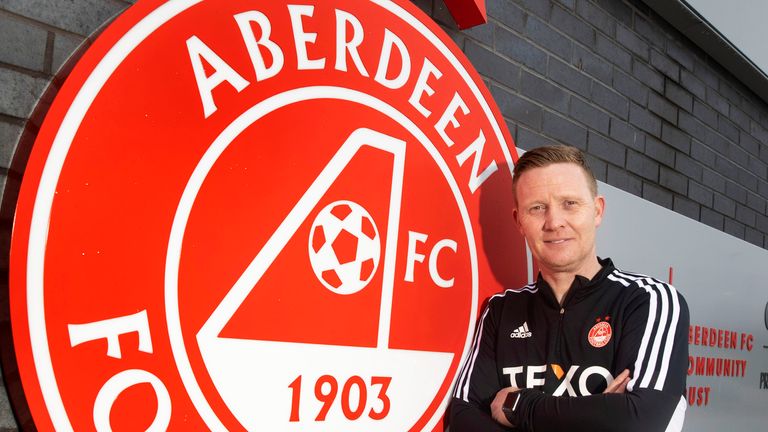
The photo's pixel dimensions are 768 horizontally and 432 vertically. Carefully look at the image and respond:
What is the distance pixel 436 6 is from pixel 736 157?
7.09ft

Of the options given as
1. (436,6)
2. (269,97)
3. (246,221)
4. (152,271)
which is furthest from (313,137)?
(436,6)

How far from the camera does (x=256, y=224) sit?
1.33m

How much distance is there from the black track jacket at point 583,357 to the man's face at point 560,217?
0.06 metres

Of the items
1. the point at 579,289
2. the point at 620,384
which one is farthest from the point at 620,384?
the point at 579,289

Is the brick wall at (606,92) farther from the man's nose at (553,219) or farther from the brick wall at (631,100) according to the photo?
the man's nose at (553,219)

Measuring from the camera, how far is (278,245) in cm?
136

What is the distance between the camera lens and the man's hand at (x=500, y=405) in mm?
1540

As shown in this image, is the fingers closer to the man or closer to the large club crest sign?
the man

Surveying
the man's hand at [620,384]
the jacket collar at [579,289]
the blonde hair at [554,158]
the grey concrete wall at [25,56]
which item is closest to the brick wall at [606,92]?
the grey concrete wall at [25,56]

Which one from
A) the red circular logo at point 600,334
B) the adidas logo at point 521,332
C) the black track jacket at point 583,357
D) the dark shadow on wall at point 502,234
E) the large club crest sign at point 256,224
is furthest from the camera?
the dark shadow on wall at point 502,234

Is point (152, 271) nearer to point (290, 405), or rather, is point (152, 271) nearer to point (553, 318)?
point (290, 405)

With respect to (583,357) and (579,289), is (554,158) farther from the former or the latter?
(583,357)

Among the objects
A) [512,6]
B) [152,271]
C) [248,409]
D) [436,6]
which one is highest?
[512,6]

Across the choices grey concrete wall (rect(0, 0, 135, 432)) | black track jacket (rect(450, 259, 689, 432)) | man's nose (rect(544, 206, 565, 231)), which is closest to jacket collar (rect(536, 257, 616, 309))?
black track jacket (rect(450, 259, 689, 432))
